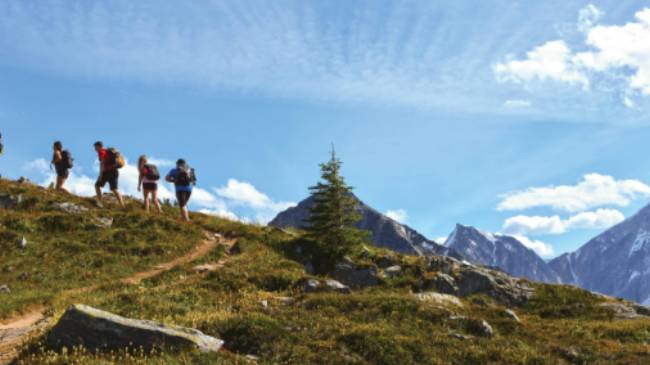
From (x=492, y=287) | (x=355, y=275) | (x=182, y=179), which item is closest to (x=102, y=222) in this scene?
(x=182, y=179)

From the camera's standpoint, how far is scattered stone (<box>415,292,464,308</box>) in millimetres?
18947

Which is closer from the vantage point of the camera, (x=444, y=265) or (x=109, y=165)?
(x=444, y=265)

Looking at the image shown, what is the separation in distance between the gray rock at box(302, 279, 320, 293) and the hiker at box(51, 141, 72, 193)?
59.1ft

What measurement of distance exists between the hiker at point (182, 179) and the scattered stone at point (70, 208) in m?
4.85

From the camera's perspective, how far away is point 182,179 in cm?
2788

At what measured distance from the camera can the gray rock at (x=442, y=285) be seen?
22.3 metres

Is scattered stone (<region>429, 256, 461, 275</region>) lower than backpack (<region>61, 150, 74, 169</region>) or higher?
lower

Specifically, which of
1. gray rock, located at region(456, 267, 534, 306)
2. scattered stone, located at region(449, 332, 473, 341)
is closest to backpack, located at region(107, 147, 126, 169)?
gray rock, located at region(456, 267, 534, 306)

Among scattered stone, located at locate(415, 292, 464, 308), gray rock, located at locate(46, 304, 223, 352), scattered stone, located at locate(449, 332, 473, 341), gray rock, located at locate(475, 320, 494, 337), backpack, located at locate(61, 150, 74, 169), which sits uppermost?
backpack, located at locate(61, 150, 74, 169)

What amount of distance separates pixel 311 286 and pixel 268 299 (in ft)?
8.86

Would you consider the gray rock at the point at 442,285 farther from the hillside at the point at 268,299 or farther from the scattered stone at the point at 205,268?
the scattered stone at the point at 205,268

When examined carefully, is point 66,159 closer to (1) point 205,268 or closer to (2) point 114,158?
(2) point 114,158

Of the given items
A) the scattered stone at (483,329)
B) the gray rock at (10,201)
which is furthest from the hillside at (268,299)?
the gray rock at (10,201)

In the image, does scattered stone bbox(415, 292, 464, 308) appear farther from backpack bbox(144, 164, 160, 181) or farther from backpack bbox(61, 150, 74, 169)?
backpack bbox(61, 150, 74, 169)
